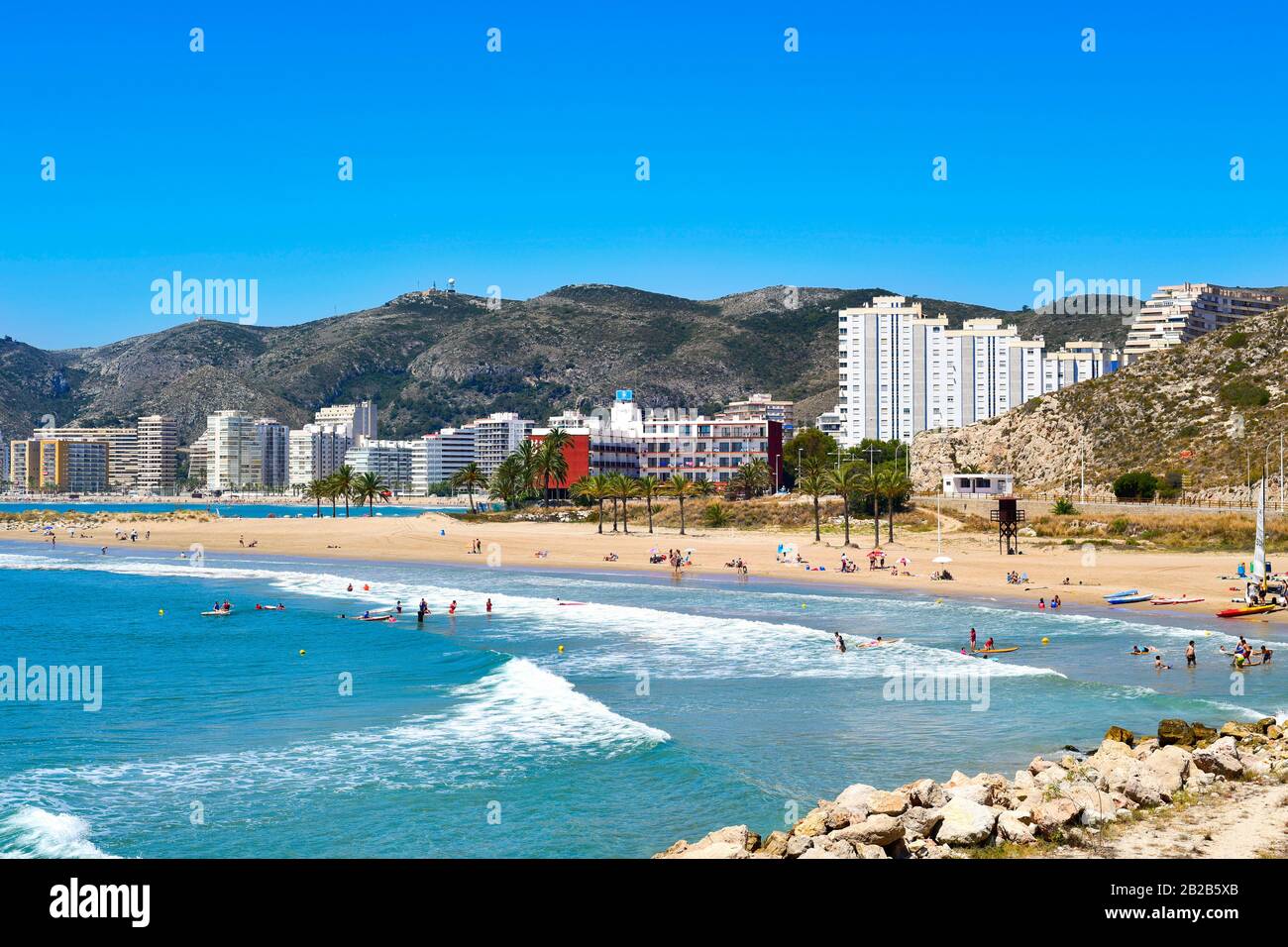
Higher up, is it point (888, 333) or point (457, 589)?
point (888, 333)

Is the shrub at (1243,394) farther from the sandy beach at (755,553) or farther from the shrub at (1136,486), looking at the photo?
the sandy beach at (755,553)

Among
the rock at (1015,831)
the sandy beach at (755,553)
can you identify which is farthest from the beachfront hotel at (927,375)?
the rock at (1015,831)

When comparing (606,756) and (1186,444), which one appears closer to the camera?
(606,756)

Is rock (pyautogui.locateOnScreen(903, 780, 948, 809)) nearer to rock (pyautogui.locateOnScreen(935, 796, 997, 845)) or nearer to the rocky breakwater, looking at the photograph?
the rocky breakwater
